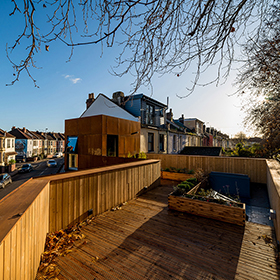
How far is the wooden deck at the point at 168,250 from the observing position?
2.54m

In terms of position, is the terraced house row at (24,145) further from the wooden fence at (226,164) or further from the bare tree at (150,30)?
the bare tree at (150,30)

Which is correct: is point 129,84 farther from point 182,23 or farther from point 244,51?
point 244,51

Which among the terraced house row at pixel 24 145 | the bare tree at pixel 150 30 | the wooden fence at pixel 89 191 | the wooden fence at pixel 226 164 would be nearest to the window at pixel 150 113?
the wooden fence at pixel 226 164

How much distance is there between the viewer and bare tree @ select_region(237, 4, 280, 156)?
3.51 m

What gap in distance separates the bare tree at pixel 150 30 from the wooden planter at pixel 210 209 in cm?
344

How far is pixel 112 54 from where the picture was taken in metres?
2.90

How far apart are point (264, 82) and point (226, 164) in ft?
17.2

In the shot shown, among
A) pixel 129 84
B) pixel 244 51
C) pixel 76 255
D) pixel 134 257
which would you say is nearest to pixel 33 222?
pixel 76 255

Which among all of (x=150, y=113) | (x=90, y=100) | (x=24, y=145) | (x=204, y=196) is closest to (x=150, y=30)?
(x=204, y=196)

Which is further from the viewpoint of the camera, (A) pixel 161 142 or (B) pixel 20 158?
(B) pixel 20 158

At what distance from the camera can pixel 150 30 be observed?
260 cm

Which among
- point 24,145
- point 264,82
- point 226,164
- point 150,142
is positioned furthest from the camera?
point 24,145

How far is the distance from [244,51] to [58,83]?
15.7ft

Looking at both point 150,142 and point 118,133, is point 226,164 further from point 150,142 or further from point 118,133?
point 150,142
